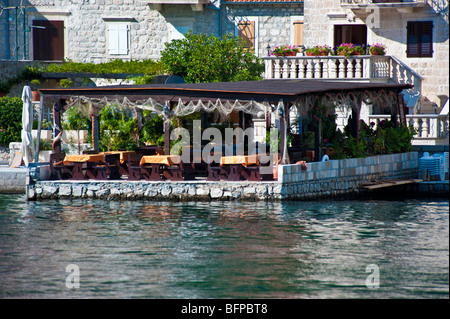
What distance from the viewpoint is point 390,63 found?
3241 centimetres

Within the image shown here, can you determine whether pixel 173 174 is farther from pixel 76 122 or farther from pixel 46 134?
pixel 76 122

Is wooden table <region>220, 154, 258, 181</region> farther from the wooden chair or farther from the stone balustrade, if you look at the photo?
the stone balustrade

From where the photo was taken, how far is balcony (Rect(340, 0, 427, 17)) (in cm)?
3291

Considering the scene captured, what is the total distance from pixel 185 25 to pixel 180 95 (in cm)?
1640

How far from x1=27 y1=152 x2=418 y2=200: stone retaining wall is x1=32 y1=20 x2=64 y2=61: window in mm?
17828

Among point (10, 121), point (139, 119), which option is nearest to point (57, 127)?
point (139, 119)

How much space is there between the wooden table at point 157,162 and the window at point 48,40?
1840cm

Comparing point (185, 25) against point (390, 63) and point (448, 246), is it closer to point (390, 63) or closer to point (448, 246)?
point (390, 63)

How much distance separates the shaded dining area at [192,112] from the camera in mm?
22281

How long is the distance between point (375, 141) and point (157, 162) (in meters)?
7.33

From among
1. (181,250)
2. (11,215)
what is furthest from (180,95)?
(181,250)

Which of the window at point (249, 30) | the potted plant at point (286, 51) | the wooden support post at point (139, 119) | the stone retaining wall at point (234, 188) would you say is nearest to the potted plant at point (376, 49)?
the potted plant at point (286, 51)

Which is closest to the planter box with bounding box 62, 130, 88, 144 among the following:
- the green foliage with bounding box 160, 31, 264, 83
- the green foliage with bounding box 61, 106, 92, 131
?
the green foliage with bounding box 61, 106, 92, 131

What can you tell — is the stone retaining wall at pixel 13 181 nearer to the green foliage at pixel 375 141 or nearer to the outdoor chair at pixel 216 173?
the outdoor chair at pixel 216 173
